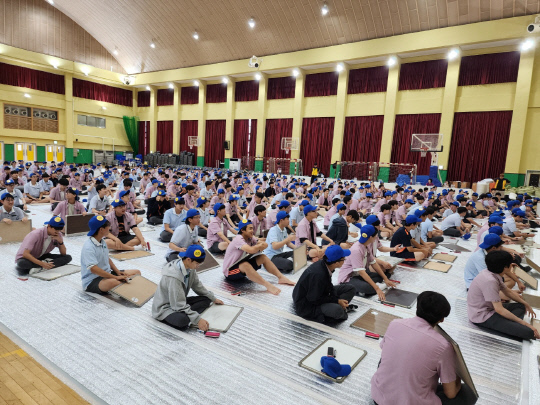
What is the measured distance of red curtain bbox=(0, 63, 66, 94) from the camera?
80.7 feet

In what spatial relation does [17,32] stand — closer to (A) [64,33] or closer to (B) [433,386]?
(A) [64,33]

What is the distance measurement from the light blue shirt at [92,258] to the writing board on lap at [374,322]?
3373 mm

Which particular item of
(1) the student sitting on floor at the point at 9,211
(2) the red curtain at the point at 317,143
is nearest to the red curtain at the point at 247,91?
(2) the red curtain at the point at 317,143

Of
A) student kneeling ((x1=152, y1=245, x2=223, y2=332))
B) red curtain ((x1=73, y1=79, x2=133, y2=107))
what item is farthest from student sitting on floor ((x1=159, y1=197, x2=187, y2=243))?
red curtain ((x1=73, y1=79, x2=133, y2=107))

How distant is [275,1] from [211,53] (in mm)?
8178

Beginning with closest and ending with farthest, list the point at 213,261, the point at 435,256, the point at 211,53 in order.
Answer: the point at 213,261 < the point at 435,256 < the point at 211,53

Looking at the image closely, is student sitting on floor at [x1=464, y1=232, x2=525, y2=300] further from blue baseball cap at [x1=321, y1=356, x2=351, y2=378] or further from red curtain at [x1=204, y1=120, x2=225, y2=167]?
red curtain at [x1=204, y1=120, x2=225, y2=167]

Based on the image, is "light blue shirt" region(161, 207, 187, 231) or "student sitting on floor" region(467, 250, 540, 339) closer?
"student sitting on floor" region(467, 250, 540, 339)

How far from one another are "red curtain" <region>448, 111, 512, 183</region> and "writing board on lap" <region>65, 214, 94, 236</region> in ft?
63.0

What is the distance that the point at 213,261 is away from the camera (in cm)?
618

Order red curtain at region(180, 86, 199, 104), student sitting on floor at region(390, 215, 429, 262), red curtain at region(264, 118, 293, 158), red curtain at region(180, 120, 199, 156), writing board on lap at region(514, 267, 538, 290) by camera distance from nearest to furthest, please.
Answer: writing board on lap at region(514, 267, 538, 290)
student sitting on floor at region(390, 215, 429, 262)
red curtain at region(264, 118, 293, 158)
red curtain at region(180, 86, 199, 104)
red curtain at region(180, 120, 199, 156)

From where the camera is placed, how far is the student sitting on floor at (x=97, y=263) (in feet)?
14.0

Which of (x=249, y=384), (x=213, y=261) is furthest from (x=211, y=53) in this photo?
(x=249, y=384)

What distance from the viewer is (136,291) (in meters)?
4.54
